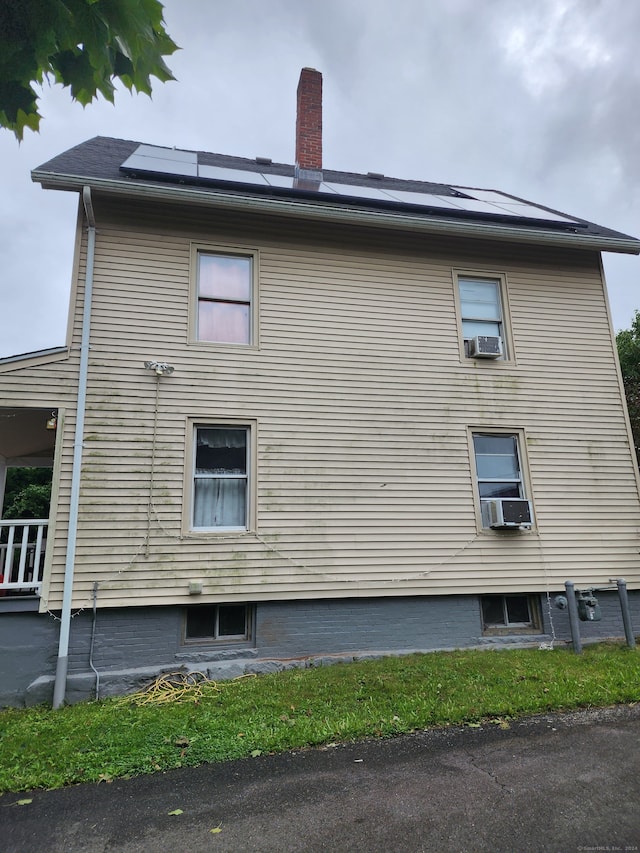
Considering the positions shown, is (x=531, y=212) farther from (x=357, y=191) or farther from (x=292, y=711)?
(x=292, y=711)

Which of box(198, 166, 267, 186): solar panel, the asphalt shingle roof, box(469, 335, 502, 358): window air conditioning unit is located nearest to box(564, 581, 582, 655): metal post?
box(469, 335, 502, 358): window air conditioning unit

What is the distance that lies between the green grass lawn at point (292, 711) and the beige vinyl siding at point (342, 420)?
3.87ft

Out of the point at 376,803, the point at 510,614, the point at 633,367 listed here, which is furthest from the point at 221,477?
the point at 633,367

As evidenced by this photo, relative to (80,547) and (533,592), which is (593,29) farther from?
(80,547)

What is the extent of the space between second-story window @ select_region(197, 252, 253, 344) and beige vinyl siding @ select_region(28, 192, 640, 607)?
0.78ft

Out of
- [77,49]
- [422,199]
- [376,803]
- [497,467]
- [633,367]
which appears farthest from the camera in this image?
[633,367]

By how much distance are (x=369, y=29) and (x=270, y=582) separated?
1256 cm

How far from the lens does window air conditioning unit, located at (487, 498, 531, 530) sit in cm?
719

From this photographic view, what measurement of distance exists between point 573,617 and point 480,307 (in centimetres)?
491

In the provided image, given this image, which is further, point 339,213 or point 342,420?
point 339,213

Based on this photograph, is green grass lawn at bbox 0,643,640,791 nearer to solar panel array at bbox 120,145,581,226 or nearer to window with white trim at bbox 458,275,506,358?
window with white trim at bbox 458,275,506,358

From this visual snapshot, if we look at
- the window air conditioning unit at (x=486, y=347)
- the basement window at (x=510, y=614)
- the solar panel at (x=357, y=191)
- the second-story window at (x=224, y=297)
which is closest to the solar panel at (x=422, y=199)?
the solar panel at (x=357, y=191)

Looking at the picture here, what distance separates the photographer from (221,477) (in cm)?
682

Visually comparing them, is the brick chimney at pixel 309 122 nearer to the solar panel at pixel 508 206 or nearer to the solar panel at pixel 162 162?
the solar panel at pixel 162 162
